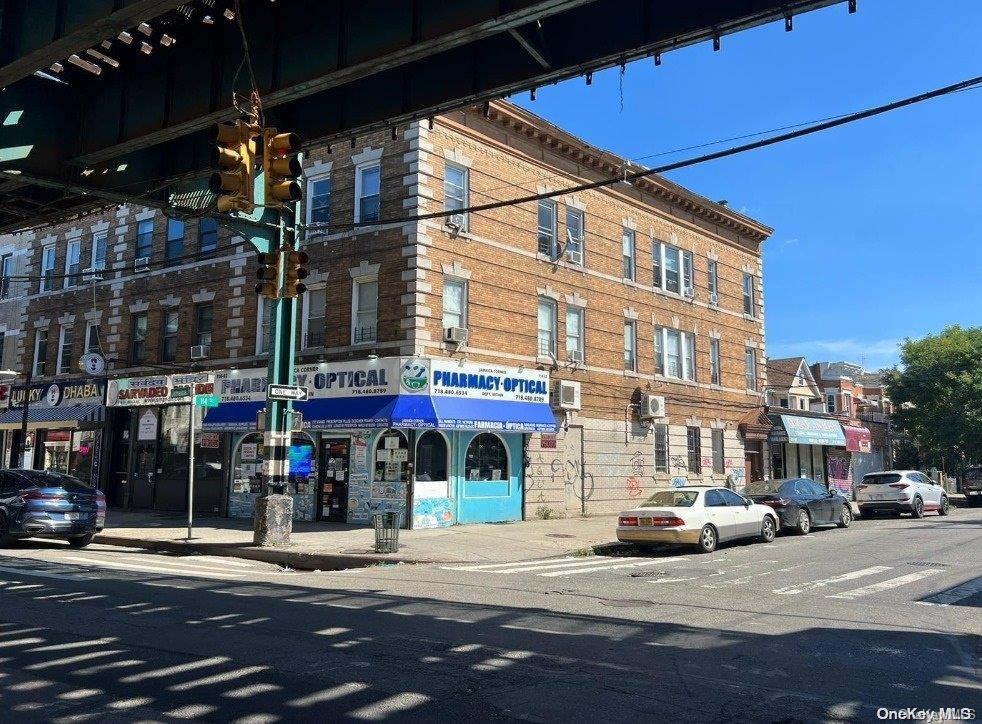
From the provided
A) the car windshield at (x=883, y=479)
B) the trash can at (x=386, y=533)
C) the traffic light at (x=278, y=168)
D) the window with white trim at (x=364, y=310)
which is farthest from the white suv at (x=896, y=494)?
the traffic light at (x=278, y=168)

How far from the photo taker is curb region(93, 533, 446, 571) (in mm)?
14664

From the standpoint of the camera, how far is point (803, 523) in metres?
20.4

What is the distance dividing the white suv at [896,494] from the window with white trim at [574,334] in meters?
11.5

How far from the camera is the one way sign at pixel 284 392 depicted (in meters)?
16.4

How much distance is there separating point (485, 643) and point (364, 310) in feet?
48.3

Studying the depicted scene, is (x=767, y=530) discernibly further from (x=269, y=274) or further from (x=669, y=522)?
(x=269, y=274)

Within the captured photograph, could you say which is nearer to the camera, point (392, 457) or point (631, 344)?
point (392, 457)

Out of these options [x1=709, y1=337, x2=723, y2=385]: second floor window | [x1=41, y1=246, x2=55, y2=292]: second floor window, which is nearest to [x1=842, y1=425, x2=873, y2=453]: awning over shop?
[x1=709, y1=337, x2=723, y2=385]: second floor window

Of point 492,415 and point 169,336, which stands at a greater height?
point 169,336

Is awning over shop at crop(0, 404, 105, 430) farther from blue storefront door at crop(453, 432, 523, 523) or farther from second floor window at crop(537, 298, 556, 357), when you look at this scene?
second floor window at crop(537, 298, 556, 357)

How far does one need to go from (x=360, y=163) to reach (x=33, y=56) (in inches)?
466

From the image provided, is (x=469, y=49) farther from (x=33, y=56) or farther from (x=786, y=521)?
(x=786, y=521)

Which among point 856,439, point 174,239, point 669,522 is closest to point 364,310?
point 174,239

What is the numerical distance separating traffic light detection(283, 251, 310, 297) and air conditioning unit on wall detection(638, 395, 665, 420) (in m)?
15.9
